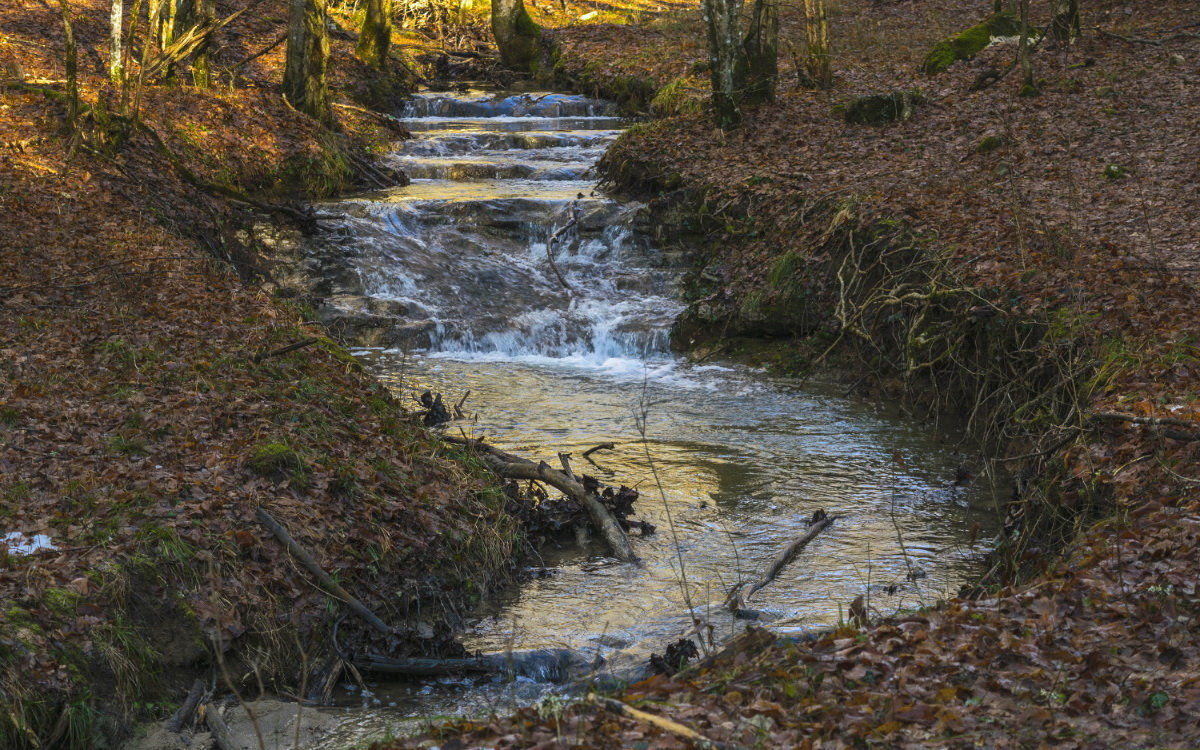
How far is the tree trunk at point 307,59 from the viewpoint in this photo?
17.0 metres

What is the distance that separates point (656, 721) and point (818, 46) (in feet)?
53.8

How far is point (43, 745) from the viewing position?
4.93 meters

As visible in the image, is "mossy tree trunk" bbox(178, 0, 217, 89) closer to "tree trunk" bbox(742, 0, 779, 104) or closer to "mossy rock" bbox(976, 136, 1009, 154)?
"tree trunk" bbox(742, 0, 779, 104)

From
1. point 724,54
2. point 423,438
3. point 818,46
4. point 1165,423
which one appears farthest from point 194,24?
point 1165,423

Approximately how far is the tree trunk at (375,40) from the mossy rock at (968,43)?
456 inches

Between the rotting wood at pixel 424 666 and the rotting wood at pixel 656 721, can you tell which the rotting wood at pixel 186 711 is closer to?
the rotting wood at pixel 424 666

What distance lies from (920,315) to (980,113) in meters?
6.93

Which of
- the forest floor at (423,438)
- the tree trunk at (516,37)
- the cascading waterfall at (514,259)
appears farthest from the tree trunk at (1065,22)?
the tree trunk at (516,37)

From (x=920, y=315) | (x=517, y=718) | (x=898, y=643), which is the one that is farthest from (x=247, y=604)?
(x=920, y=315)

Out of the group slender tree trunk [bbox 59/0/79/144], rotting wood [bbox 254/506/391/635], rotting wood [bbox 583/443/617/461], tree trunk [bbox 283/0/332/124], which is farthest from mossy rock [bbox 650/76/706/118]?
rotting wood [bbox 254/506/391/635]

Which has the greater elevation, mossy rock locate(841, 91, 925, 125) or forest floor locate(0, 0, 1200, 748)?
mossy rock locate(841, 91, 925, 125)

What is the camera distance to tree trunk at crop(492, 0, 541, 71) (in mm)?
25891

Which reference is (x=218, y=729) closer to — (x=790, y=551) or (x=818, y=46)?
(x=790, y=551)

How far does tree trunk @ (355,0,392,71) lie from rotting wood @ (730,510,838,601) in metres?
18.3
